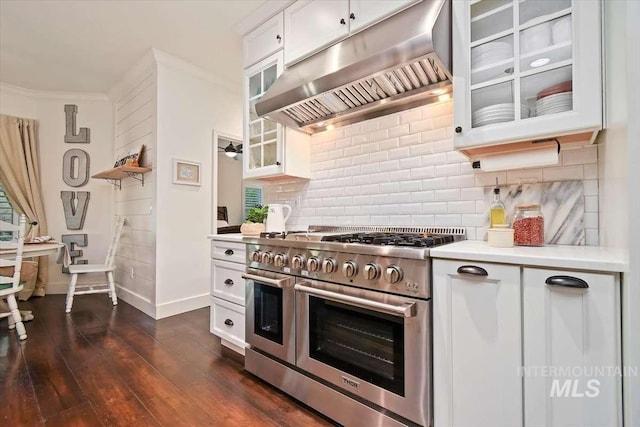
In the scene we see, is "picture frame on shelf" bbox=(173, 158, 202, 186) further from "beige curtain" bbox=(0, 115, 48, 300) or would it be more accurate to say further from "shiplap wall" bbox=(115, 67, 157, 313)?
"beige curtain" bbox=(0, 115, 48, 300)

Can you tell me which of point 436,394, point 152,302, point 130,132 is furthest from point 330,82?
point 130,132

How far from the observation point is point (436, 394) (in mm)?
1278

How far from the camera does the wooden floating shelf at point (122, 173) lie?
347 centimetres

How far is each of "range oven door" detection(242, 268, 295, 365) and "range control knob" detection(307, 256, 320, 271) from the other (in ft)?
0.62

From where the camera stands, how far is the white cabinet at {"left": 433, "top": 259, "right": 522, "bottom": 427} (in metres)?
1.12

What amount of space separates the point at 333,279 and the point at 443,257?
572 millimetres

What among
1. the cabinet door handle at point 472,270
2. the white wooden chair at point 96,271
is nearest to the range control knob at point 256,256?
the cabinet door handle at point 472,270

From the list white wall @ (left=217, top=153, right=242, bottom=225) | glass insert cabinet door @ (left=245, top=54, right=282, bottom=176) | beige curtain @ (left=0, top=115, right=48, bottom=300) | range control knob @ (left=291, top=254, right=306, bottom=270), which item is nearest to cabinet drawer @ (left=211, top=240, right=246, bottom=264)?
range control knob @ (left=291, top=254, right=306, bottom=270)

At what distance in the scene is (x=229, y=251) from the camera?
2309 millimetres

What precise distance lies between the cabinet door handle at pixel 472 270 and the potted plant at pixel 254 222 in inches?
65.8

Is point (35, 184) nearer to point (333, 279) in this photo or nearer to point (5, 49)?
point (5, 49)

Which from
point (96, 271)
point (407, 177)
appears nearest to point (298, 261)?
point (407, 177)

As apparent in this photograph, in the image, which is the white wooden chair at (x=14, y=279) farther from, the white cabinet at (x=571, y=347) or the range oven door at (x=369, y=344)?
the white cabinet at (x=571, y=347)

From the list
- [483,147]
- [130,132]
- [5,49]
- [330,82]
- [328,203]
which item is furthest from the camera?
[130,132]
